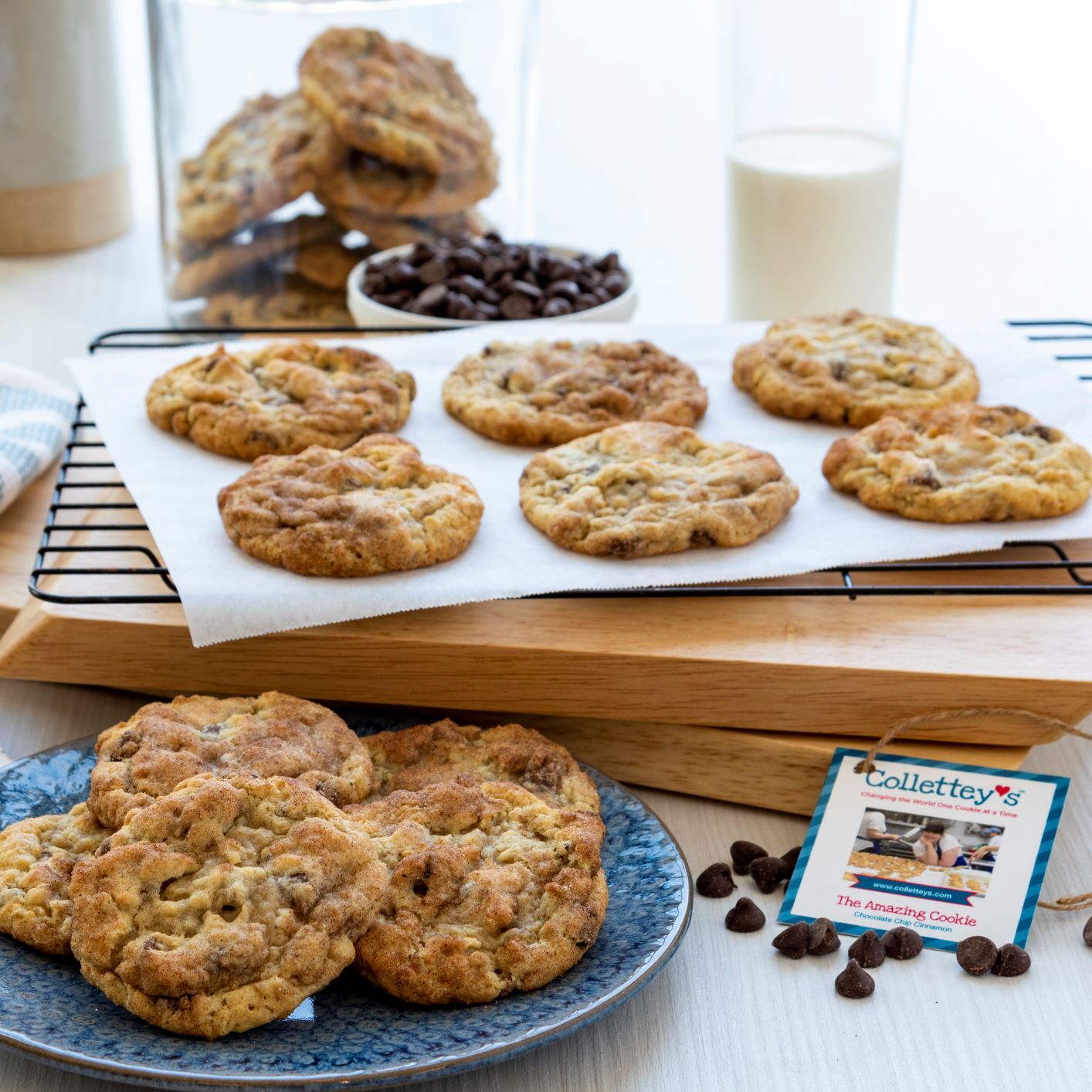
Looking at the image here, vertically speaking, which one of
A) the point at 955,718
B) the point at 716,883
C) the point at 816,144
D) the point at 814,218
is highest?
the point at 816,144

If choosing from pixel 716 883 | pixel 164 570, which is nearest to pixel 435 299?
pixel 164 570

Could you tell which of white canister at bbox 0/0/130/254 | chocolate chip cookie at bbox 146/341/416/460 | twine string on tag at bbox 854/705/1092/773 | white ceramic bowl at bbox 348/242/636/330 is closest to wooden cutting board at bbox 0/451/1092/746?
twine string on tag at bbox 854/705/1092/773

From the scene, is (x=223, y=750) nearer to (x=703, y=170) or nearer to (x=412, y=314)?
(x=412, y=314)

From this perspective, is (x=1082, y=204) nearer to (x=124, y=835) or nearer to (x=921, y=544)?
(x=921, y=544)

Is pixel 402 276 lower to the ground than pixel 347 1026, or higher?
higher

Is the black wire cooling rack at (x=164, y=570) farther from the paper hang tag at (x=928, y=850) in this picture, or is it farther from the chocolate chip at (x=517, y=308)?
the chocolate chip at (x=517, y=308)

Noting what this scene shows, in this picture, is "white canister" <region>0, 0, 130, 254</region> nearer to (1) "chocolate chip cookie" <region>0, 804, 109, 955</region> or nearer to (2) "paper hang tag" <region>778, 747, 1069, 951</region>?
(1) "chocolate chip cookie" <region>0, 804, 109, 955</region>

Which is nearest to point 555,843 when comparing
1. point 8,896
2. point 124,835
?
point 124,835

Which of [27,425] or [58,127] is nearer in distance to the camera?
[27,425]
